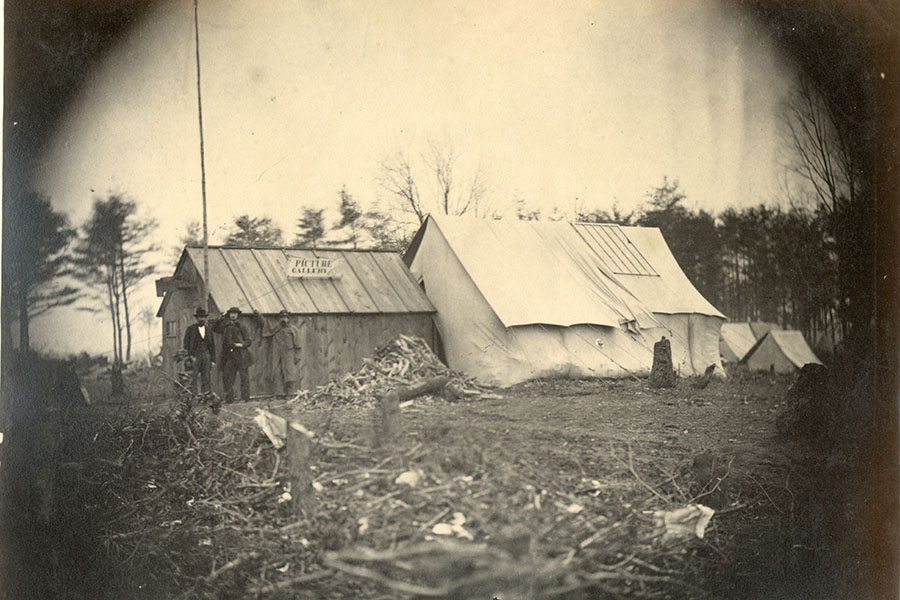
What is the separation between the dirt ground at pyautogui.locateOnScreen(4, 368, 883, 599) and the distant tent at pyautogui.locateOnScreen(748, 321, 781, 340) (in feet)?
0.79

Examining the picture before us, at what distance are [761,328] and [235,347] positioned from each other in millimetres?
2722

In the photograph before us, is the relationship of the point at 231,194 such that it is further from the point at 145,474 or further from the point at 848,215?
the point at 848,215

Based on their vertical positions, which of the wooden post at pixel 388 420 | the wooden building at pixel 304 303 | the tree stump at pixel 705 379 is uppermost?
the wooden building at pixel 304 303

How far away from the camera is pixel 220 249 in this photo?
3961 mm

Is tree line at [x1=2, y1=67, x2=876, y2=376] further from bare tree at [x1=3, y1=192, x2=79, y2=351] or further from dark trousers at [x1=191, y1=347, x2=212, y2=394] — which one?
dark trousers at [x1=191, y1=347, x2=212, y2=394]

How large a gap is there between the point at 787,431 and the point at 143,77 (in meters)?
3.87

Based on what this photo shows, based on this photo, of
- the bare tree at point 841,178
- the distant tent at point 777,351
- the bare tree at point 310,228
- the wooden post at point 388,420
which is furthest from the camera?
the bare tree at point 841,178

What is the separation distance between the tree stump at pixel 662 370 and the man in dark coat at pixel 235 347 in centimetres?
209

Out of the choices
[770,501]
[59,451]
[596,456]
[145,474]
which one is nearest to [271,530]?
[145,474]

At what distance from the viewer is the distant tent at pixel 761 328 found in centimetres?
409

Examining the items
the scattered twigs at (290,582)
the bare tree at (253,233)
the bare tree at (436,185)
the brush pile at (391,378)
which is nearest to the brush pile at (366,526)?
the scattered twigs at (290,582)

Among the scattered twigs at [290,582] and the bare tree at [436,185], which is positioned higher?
the bare tree at [436,185]

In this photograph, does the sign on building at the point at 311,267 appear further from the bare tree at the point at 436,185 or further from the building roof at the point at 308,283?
the bare tree at the point at 436,185

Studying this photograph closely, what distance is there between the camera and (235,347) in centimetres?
386
